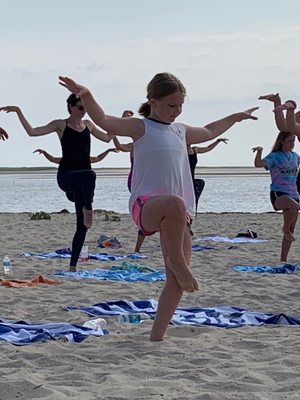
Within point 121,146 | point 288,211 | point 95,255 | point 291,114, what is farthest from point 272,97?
point 95,255

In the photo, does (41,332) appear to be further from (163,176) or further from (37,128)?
(37,128)

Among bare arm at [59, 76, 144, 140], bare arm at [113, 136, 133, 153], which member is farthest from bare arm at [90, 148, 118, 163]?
bare arm at [59, 76, 144, 140]

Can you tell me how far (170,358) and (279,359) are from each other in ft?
2.11

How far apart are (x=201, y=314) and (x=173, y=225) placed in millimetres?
1641

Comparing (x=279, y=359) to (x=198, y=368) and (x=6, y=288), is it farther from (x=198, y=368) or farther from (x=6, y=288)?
(x=6, y=288)

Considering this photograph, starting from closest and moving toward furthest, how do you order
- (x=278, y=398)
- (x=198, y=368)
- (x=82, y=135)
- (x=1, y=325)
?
1. (x=278, y=398)
2. (x=198, y=368)
3. (x=1, y=325)
4. (x=82, y=135)

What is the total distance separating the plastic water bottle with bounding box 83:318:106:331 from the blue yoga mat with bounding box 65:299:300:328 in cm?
44

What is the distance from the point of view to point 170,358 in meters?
5.10

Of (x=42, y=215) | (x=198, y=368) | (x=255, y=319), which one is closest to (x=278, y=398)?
(x=198, y=368)

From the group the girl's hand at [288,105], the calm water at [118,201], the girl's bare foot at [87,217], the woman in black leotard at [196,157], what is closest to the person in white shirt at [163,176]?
the girl's hand at [288,105]

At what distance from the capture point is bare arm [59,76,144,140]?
Answer: 5309 millimetres

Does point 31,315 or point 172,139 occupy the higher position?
point 172,139

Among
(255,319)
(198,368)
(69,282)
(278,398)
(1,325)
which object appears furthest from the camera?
(69,282)

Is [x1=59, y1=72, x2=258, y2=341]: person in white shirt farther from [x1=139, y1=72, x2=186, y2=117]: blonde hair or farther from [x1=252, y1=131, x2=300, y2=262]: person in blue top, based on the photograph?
[x1=252, y1=131, x2=300, y2=262]: person in blue top
